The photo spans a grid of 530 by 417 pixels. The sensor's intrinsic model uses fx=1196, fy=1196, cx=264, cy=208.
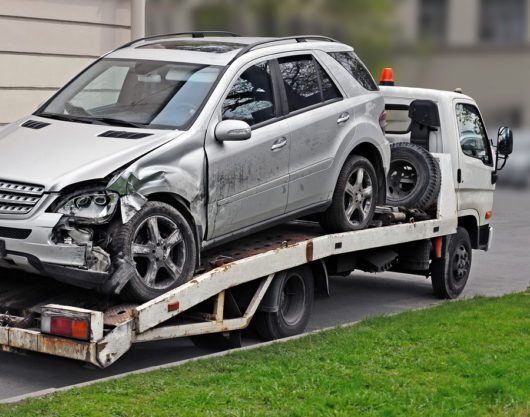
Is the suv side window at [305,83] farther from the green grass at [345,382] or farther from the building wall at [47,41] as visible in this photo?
the building wall at [47,41]

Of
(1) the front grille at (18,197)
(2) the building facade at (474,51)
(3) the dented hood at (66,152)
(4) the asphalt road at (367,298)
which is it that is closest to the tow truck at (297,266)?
(4) the asphalt road at (367,298)

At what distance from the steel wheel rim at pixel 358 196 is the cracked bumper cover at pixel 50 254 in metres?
2.96

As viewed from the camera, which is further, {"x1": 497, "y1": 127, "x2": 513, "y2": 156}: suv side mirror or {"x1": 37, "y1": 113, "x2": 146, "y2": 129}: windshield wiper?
{"x1": 497, "y1": 127, "x2": 513, "y2": 156}: suv side mirror

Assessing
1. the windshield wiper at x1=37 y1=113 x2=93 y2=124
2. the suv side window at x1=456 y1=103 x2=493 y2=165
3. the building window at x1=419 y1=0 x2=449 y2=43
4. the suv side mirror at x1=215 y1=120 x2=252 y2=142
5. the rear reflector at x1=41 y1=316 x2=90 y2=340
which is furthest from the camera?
the building window at x1=419 y1=0 x2=449 y2=43

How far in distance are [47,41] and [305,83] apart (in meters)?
5.19

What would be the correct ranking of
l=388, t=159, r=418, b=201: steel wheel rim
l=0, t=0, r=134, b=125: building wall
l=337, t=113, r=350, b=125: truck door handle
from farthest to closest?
l=0, t=0, r=134, b=125: building wall, l=388, t=159, r=418, b=201: steel wheel rim, l=337, t=113, r=350, b=125: truck door handle

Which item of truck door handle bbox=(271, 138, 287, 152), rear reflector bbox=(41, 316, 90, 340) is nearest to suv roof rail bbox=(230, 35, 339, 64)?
truck door handle bbox=(271, 138, 287, 152)

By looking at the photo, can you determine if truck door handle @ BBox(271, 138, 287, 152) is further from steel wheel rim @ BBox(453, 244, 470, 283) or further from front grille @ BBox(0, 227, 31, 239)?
steel wheel rim @ BBox(453, 244, 470, 283)

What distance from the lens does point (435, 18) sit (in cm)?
1543

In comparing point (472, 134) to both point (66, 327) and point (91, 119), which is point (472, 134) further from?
point (66, 327)

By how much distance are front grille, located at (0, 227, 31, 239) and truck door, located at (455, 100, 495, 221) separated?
527cm

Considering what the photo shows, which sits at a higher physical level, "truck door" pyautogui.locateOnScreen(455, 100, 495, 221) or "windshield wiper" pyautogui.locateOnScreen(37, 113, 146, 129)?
"windshield wiper" pyautogui.locateOnScreen(37, 113, 146, 129)

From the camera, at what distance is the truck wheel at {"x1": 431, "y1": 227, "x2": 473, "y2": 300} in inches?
462

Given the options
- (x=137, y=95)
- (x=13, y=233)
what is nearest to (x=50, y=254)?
(x=13, y=233)
